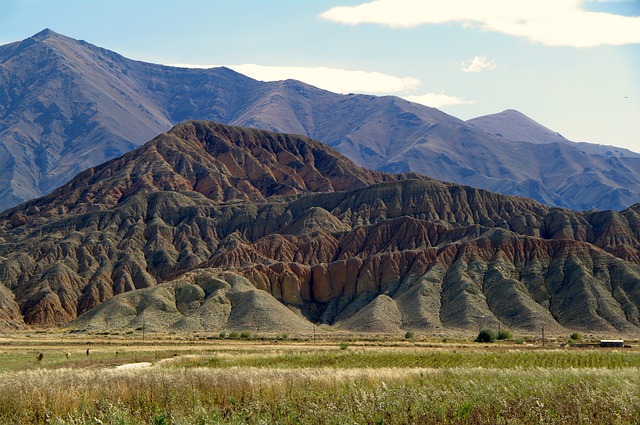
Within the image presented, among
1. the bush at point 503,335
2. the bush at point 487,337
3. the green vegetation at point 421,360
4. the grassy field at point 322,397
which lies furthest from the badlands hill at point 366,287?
the grassy field at point 322,397

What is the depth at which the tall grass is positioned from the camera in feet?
113

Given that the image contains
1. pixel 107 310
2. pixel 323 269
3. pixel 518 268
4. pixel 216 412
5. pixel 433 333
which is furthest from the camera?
pixel 323 269

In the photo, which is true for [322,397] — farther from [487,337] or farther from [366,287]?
[366,287]

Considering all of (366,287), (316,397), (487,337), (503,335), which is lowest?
(503,335)

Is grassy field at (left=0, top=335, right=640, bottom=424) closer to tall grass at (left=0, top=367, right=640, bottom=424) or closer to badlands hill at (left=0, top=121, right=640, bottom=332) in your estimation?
tall grass at (left=0, top=367, right=640, bottom=424)

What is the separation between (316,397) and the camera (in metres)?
38.4

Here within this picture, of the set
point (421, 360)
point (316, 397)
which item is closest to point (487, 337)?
point (421, 360)

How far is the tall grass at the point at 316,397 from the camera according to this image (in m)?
34.6

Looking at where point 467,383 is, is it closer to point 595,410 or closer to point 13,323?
point 595,410

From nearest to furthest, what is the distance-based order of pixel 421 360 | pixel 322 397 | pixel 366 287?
pixel 322 397 < pixel 421 360 < pixel 366 287

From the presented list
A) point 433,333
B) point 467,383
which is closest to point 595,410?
point 467,383

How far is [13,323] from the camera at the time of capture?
156m

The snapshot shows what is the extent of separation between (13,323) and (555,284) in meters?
105

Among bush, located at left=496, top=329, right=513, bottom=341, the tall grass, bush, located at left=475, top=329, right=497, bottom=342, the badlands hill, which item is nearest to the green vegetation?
the tall grass
